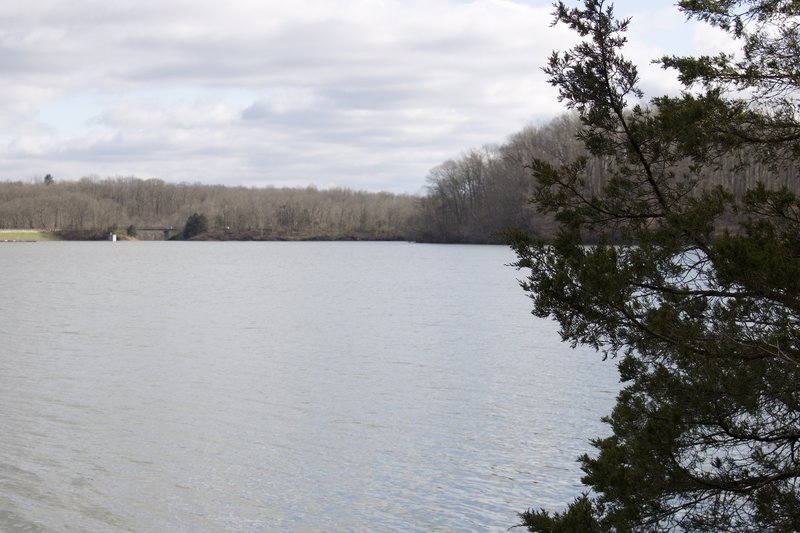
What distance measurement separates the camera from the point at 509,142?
122m

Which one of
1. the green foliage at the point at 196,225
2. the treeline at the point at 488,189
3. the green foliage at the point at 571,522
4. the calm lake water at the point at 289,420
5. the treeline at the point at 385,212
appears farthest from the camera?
the green foliage at the point at 196,225

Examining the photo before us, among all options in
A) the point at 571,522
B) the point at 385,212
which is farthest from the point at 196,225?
the point at 571,522

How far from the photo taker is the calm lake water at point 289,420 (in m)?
11.8

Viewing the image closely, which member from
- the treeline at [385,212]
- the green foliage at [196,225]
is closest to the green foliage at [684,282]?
A: the treeline at [385,212]

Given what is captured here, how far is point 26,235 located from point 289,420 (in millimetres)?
169532

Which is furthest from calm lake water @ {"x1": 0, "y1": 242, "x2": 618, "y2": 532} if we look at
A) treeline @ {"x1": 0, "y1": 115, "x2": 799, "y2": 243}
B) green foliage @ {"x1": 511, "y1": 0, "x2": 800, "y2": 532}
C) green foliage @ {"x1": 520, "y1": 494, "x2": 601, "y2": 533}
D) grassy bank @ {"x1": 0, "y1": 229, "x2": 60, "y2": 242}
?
grassy bank @ {"x1": 0, "y1": 229, "x2": 60, "y2": 242}

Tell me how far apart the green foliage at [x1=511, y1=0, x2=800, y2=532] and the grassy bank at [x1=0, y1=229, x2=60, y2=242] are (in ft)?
564

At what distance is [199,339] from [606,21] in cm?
2138

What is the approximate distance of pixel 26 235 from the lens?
171250 millimetres

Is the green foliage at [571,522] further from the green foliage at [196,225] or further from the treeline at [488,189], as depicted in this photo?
the green foliage at [196,225]

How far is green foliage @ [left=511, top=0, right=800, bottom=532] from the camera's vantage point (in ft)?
21.2

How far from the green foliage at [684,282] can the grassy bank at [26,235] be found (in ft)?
Result: 564

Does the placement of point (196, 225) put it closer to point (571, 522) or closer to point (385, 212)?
point (385, 212)

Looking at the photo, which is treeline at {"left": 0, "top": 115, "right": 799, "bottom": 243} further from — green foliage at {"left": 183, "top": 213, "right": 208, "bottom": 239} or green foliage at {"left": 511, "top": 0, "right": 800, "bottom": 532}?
green foliage at {"left": 511, "top": 0, "right": 800, "bottom": 532}
